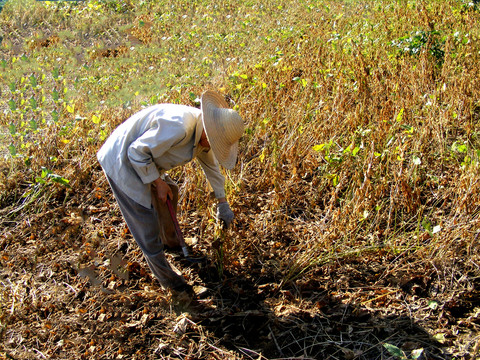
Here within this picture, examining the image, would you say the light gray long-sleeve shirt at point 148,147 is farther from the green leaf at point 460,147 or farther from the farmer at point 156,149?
the green leaf at point 460,147

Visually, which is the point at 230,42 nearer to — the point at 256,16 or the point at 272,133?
the point at 256,16

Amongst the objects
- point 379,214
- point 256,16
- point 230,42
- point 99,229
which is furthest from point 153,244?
point 256,16

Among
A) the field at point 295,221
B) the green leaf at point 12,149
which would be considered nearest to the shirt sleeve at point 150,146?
the field at point 295,221

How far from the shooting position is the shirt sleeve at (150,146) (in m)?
2.31

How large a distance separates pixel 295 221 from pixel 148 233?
1143 millimetres

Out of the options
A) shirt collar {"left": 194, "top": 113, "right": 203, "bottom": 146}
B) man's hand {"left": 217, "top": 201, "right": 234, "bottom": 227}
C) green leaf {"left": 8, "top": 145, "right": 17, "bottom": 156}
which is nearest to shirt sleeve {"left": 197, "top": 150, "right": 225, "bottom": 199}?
man's hand {"left": 217, "top": 201, "right": 234, "bottom": 227}

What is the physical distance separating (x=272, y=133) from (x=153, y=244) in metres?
1.68

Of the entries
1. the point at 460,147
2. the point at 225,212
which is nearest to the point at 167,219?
the point at 225,212

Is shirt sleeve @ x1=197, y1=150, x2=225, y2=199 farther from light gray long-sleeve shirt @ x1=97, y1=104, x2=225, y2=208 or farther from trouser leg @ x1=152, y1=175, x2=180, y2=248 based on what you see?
trouser leg @ x1=152, y1=175, x2=180, y2=248

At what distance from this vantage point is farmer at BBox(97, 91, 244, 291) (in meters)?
2.34

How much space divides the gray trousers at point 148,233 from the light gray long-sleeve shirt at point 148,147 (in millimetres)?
81

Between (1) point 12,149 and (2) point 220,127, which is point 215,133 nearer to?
(2) point 220,127

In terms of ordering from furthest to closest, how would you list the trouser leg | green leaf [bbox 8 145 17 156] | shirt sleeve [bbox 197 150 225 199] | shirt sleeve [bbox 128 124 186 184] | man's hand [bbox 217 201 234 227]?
green leaf [bbox 8 145 17 156], the trouser leg, man's hand [bbox 217 201 234 227], shirt sleeve [bbox 197 150 225 199], shirt sleeve [bbox 128 124 186 184]

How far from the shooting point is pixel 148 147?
91.0 inches
